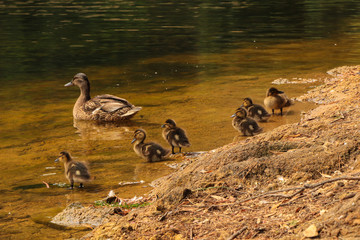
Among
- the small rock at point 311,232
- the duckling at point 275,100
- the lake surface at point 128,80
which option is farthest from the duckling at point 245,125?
the small rock at point 311,232

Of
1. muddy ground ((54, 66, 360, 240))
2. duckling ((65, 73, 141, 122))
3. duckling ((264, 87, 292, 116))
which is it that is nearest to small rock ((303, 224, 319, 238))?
muddy ground ((54, 66, 360, 240))

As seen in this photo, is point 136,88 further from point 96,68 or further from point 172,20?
point 172,20

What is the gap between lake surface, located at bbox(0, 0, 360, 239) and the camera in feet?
27.2

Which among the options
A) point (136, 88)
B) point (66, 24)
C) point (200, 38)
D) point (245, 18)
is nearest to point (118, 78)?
point (136, 88)

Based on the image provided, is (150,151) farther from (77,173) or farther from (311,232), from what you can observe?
(311,232)

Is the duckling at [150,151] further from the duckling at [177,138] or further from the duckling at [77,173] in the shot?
the duckling at [77,173]

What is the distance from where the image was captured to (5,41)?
26.4m

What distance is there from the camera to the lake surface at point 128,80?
8.30m

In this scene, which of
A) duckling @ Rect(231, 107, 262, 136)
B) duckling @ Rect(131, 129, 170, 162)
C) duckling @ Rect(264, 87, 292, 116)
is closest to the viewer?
duckling @ Rect(131, 129, 170, 162)

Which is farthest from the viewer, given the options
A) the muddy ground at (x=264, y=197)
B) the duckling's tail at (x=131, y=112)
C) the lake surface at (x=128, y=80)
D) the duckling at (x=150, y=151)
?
the duckling's tail at (x=131, y=112)

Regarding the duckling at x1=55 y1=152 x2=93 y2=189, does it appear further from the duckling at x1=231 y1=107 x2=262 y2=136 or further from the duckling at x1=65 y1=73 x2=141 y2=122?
the duckling at x1=65 y1=73 x2=141 y2=122

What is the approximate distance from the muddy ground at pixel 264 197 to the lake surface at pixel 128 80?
4.48 feet

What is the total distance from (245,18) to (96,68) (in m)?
20.2

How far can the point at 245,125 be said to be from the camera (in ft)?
33.2
